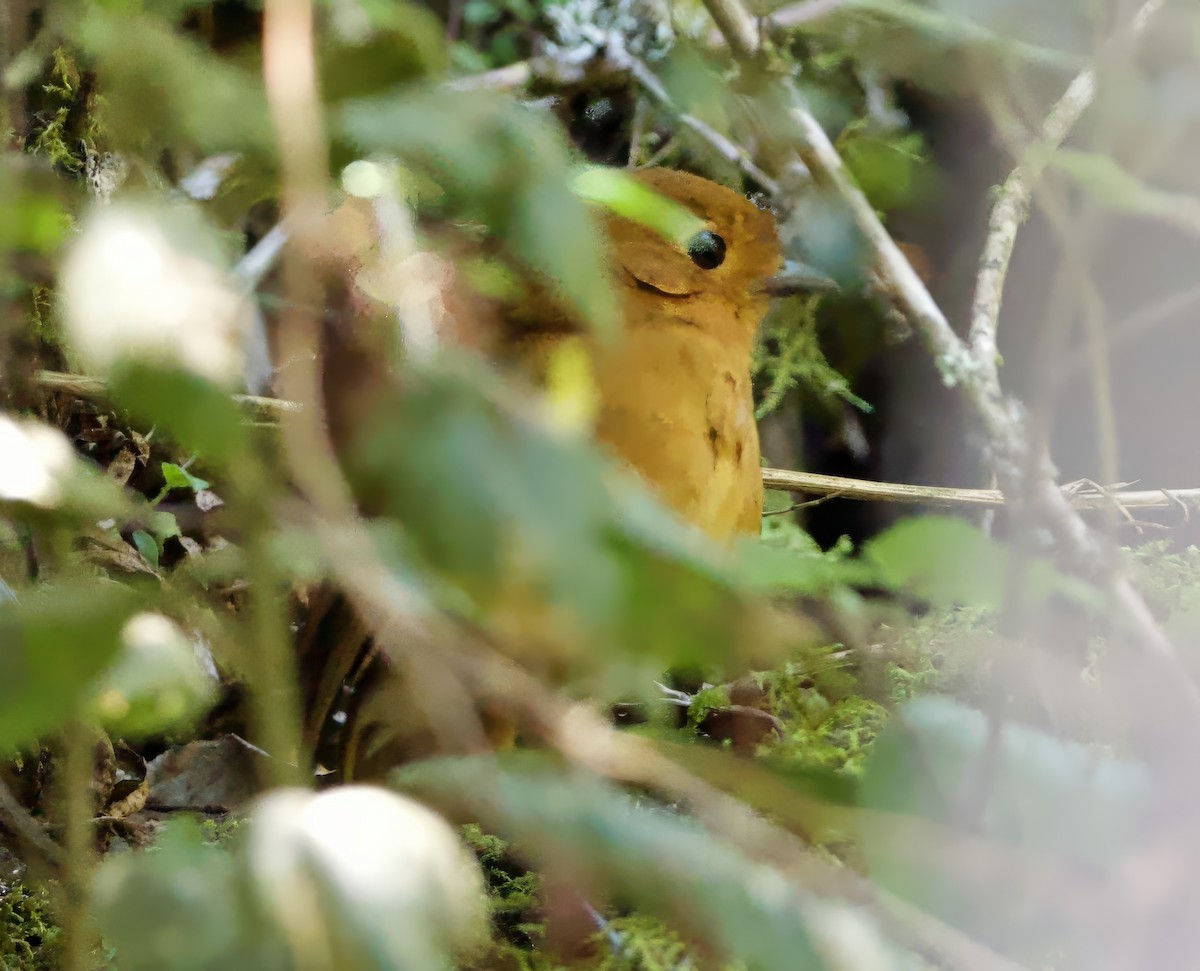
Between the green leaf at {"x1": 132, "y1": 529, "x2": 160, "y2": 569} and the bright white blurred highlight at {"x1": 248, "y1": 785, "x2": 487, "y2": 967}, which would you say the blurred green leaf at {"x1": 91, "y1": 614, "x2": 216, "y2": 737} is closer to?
the bright white blurred highlight at {"x1": 248, "y1": 785, "x2": 487, "y2": 967}

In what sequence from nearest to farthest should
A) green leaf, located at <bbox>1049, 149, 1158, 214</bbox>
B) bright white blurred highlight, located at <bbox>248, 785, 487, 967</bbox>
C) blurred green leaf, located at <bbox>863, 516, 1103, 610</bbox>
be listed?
bright white blurred highlight, located at <bbox>248, 785, 487, 967</bbox> < blurred green leaf, located at <bbox>863, 516, 1103, 610</bbox> < green leaf, located at <bbox>1049, 149, 1158, 214</bbox>

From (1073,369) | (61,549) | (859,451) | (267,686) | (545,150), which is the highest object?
(545,150)

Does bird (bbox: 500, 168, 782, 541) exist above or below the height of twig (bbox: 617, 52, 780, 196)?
below

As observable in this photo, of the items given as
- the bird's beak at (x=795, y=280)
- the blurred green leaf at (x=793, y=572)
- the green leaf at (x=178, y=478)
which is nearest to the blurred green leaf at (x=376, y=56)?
the blurred green leaf at (x=793, y=572)

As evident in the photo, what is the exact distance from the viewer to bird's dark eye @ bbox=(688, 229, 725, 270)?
1.19 metres

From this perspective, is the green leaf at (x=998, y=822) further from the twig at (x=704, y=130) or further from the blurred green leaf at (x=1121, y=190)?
the twig at (x=704, y=130)


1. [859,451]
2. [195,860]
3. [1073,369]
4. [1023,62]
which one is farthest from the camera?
[859,451]

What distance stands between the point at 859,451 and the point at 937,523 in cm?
75

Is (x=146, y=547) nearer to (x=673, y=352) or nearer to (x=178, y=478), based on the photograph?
(x=178, y=478)

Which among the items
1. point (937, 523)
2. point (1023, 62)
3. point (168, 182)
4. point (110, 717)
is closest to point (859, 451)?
point (1023, 62)

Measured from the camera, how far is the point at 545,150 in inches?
16.4

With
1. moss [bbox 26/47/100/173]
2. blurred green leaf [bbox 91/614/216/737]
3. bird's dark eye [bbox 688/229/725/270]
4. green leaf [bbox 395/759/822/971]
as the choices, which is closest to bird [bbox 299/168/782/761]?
bird's dark eye [bbox 688/229/725/270]

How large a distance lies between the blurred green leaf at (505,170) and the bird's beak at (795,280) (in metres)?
0.90

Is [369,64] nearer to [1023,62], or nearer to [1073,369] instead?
[1073,369]
